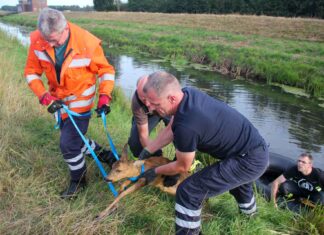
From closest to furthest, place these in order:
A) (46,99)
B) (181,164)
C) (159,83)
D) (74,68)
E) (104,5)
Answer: (159,83) < (181,164) < (74,68) < (46,99) < (104,5)

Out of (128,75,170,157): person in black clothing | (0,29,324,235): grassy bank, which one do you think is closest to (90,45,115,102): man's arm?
(128,75,170,157): person in black clothing

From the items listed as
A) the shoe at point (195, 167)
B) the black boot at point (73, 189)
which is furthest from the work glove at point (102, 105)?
the shoe at point (195, 167)

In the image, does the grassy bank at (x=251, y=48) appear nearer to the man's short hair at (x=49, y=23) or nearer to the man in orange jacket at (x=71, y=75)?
the man in orange jacket at (x=71, y=75)

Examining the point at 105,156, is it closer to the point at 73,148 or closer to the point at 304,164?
the point at 73,148

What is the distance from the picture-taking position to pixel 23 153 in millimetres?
4121

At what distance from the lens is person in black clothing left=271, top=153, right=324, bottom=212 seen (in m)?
5.38

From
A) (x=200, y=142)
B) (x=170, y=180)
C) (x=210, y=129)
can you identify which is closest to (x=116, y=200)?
(x=170, y=180)

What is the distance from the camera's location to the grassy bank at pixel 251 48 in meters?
13.4

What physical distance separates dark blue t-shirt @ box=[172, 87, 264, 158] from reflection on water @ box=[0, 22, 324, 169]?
16.1ft

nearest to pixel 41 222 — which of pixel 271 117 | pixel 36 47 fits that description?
pixel 36 47

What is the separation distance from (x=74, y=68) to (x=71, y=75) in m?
0.08

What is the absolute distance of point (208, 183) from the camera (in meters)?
2.89

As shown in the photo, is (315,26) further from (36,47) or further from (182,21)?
(36,47)

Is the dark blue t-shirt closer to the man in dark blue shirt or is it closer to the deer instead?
the man in dark blue shirt
